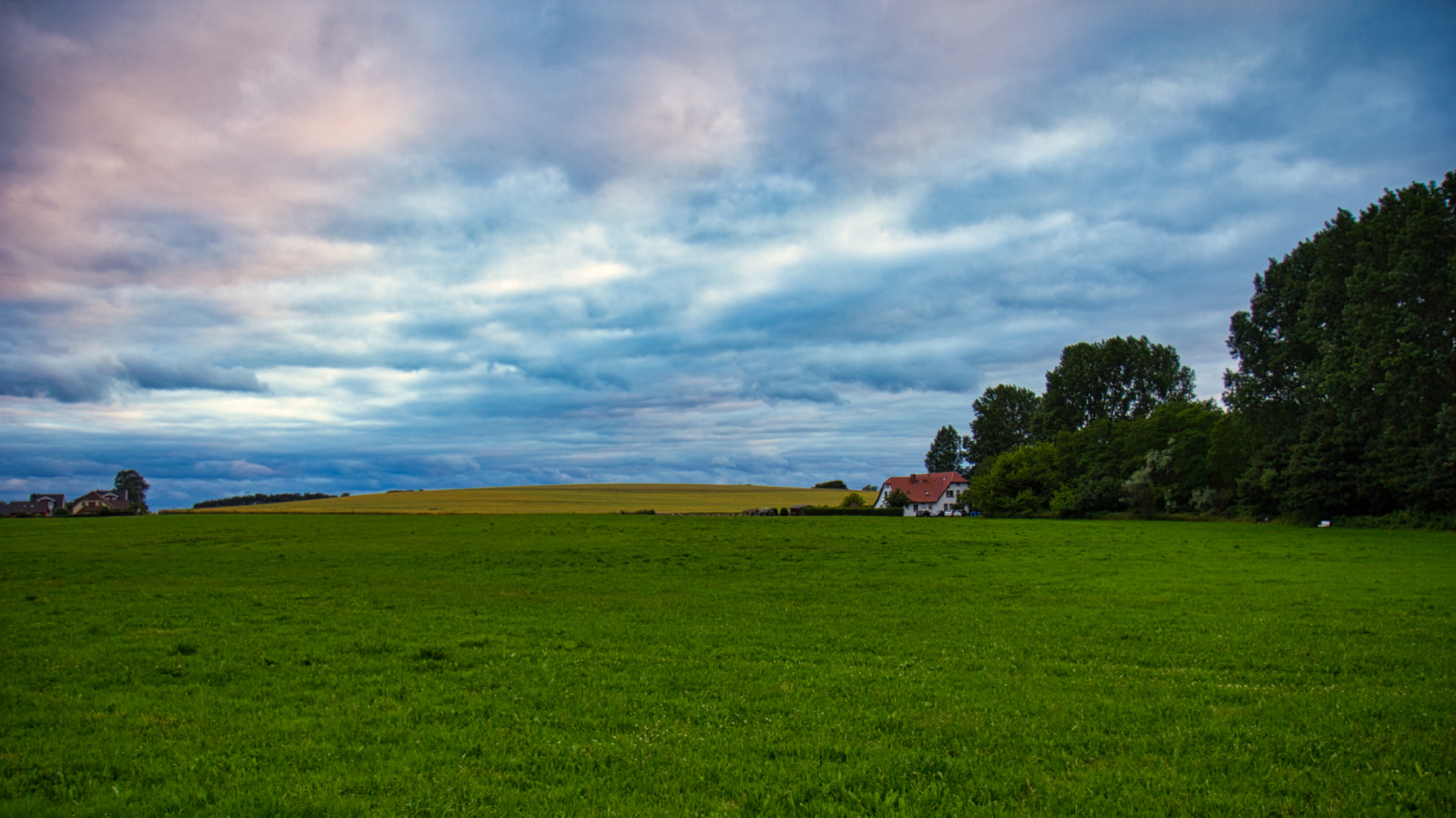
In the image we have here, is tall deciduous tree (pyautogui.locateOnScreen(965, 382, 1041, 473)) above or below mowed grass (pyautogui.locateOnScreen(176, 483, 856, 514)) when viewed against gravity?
above

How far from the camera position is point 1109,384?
127 metres

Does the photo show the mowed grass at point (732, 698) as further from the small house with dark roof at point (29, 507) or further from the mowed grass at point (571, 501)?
the small house with dark roof at point (29, 507)

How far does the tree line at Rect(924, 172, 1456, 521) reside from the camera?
54.0 metres

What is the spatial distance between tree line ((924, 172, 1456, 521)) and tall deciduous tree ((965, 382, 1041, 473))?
36.5m

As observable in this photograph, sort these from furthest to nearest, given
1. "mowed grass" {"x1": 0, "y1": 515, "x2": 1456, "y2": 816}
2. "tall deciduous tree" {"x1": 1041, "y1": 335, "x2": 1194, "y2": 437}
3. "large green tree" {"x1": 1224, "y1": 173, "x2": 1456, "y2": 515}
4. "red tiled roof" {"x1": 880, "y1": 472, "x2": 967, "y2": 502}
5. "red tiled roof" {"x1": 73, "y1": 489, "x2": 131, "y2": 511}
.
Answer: "red tiled roof" {"x1": 73, "y1": 489, "x2": 131, "y2": 511} < "red tiled roof" {"x1": 880, "y1": 472, "x2": 967, "y2": 502} < "tall deciduous tree" {"x1": 1041, "y1": 335, "x2": 1194, "y2": 437} < "large green tree" {"x1": 1224, "y1": 173, "x2": 1456, "y2": 515} < "mowed grass" {"x1": 0, "y1": 515, "x2": 1456, "y2": 816}

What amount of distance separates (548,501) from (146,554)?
308 feet

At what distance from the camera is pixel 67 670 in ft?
44.4

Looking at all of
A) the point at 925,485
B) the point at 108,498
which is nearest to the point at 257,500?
the point at 108,498

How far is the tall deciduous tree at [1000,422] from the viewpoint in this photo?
143250 millimetres

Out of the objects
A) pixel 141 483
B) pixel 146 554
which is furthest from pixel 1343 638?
pixel 141 483

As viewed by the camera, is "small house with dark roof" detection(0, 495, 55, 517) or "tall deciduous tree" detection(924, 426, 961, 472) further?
"tall deciduous tree" detection(924, 426, 961, 472)

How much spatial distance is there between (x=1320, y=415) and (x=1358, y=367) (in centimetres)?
705

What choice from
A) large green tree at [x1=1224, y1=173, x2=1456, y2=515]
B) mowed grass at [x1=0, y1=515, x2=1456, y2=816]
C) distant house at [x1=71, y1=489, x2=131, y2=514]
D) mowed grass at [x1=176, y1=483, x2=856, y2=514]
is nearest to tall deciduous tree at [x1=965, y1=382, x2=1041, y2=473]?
mowed grass at [x1=176, y1=483, x2=856, y2=514]

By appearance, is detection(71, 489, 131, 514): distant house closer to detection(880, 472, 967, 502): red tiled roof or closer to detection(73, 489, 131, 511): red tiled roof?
detection(73, 489, 131, 511): red tiled roof
